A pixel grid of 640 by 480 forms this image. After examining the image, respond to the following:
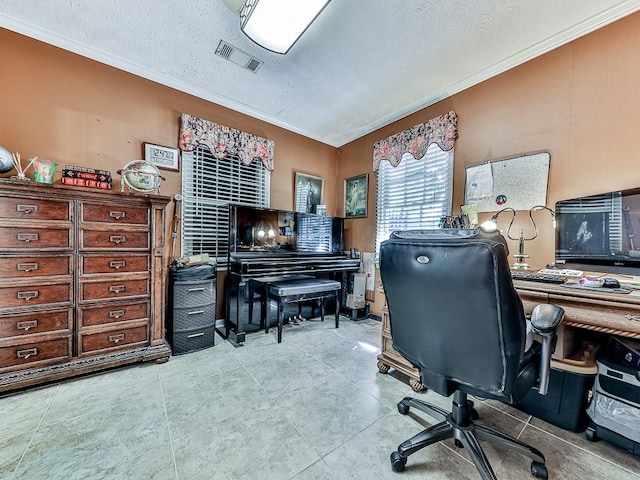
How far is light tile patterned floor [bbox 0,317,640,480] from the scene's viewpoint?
119 centimetres

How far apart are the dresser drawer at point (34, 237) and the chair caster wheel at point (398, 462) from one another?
254cm

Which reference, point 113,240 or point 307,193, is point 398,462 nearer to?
point 113,240

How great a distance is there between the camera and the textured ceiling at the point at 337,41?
70.9 inches

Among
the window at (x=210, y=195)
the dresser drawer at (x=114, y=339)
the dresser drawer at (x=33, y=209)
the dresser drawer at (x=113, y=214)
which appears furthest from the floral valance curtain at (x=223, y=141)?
the dresser drawer at (x=114, y=339)

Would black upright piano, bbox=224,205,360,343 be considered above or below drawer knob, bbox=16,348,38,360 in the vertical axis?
above

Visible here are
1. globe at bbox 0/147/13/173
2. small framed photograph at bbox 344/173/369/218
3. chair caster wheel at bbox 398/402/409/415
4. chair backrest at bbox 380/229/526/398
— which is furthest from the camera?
small framed photograph at bbox 344/173/369/218

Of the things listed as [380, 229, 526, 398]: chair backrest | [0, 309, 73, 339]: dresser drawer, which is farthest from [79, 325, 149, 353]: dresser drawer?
[380, 229, 526, 398]: chair backrest

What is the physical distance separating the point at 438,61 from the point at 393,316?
2347 millimetres

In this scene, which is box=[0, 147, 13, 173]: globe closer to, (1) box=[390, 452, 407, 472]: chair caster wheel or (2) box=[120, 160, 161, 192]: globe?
(2) box=[120, 160, 161, 192]: globe

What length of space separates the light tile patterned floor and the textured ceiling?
273 cm

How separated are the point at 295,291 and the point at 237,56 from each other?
2.35 m

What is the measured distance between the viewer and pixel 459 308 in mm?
1000

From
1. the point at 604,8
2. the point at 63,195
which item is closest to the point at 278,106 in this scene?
the point at 63,195

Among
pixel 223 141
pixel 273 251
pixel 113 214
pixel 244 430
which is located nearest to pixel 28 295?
pixel 113 214
